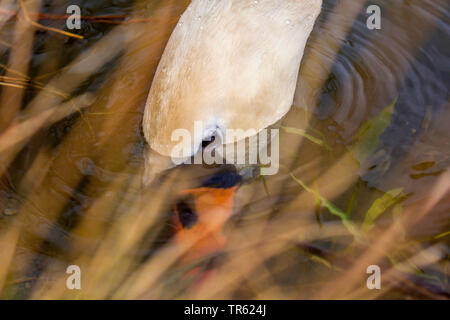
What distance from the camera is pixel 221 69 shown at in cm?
175

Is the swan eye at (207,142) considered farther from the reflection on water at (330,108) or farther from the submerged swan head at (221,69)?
the reflection on water at (330,108)

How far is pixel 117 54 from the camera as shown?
280cm

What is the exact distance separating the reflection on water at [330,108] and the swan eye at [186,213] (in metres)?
0.28

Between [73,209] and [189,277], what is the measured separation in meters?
0.69

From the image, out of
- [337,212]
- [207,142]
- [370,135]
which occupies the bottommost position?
[337,212]

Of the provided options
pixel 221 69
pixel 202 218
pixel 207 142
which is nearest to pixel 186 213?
pixel 202 218

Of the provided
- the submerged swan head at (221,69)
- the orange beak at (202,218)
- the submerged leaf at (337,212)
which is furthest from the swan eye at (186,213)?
the submerged leaf at (337,212)

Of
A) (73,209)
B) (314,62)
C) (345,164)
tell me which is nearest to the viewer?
(73,209)

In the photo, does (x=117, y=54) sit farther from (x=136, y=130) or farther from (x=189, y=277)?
(x=189, y=277)

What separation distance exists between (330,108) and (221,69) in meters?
0.99

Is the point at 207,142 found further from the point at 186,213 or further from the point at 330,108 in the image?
the point at 330,108

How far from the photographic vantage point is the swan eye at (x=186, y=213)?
79.6 inches

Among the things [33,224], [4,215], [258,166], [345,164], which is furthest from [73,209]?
[345,164]

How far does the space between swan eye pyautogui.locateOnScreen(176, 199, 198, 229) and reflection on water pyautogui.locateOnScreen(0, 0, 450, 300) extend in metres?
0.28
